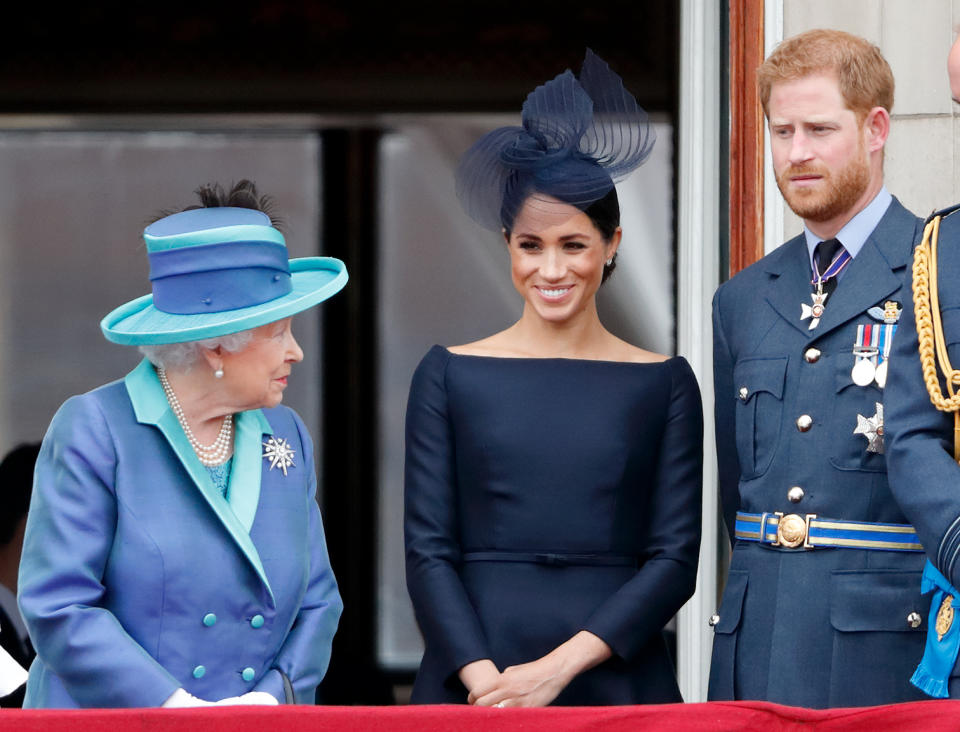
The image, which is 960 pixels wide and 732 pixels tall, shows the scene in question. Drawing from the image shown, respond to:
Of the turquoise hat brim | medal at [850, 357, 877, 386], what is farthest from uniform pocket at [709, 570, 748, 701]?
the turquoise hat brim

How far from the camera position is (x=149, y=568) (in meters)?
2.32

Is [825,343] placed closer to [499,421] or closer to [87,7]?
[499,421]

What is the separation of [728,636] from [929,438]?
621 mm

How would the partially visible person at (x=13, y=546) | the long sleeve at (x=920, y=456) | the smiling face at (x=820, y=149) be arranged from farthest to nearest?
the partially visible person at (x=13, y=546) < the smiling face at (x=820, y=149) < the long sleeve at (x=920, y=456)

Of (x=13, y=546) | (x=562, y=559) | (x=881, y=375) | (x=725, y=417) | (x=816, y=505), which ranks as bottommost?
(x=13, y=546)

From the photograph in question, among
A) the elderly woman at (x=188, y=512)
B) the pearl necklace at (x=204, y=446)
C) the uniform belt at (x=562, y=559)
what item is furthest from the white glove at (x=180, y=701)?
the uniform belt at (x=562, y=559)

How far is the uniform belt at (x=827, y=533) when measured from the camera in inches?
100.0

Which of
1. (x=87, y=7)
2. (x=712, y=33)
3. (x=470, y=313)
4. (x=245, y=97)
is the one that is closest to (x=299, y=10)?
(x=245, y=97)

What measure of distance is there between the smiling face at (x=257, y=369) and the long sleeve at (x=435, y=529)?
17.8 inches

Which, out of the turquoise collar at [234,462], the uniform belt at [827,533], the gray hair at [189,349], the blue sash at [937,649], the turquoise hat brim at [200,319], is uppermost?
the turquoise hat brim at [200,319]

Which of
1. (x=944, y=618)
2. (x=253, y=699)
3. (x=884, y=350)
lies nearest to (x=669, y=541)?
(x=884, y=350)

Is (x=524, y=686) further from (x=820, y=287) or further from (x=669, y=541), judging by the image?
(x=820, y=287)

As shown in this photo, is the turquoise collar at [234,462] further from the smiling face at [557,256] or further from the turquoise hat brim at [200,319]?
the smiling face at [557,256]

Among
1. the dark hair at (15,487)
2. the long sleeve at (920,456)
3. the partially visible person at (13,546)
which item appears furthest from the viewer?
the dark hair at (15,487)
